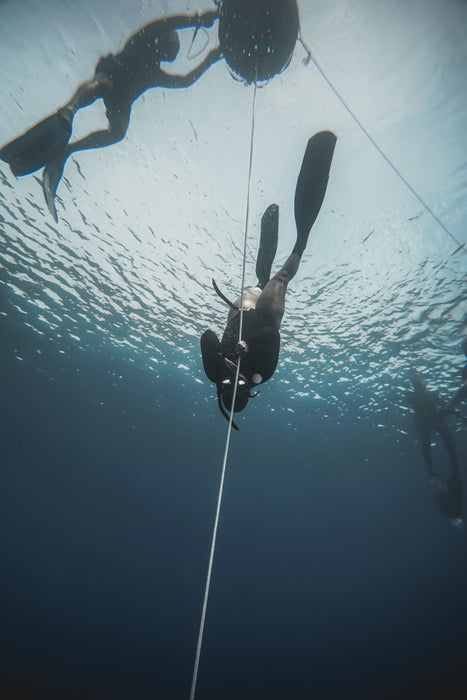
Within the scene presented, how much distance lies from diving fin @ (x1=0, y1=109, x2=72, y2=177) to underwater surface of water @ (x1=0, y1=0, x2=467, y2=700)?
2523 millimetres

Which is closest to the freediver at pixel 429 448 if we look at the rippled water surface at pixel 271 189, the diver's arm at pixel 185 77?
the rippled water surface at pixel 271 189

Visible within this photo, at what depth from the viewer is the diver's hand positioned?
15.9 ft

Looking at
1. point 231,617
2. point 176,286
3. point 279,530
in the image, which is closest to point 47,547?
point 231,617

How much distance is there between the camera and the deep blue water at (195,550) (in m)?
25.5

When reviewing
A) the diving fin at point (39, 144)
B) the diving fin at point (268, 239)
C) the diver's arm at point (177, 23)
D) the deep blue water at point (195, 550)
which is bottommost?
the deep blue water at point (195, 550)

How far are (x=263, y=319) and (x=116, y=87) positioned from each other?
561cm

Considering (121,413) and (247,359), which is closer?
(247,359)

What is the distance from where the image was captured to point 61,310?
1587 centimetres

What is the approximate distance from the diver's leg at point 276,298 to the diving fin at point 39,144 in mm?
4434

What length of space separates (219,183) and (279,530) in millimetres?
83374

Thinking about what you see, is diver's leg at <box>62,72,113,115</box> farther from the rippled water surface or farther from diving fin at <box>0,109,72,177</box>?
the rippled water surface

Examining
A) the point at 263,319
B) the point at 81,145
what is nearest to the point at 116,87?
the point at 81,145

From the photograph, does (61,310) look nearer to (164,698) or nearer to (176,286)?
(176,286)

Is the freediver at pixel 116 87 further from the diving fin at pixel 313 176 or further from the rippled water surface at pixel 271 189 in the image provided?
the diving fin at pixel 313 176
